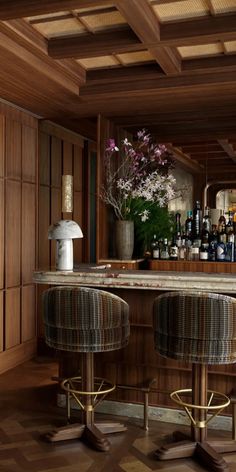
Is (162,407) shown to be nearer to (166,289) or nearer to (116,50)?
(166,289)

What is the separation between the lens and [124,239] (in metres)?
4.42

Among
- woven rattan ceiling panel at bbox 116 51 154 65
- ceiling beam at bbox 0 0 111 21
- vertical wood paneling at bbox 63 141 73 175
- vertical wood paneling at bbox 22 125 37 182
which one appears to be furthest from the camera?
vertical wood paneling at bbox 63 141 73 175

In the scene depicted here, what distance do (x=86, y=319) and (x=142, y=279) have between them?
509mm

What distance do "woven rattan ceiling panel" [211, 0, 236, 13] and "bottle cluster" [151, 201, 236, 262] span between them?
188 cm

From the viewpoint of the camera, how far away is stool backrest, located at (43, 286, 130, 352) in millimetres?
2863

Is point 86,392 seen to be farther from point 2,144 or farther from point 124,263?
point 2,144

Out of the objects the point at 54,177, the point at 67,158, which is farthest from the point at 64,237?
the point at 67,158

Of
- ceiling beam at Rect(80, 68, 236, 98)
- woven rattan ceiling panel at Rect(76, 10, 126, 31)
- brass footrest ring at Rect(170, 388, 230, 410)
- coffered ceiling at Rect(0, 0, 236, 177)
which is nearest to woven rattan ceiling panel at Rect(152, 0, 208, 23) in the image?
coffered ceiling at Rect(0, 0, 236, 177)

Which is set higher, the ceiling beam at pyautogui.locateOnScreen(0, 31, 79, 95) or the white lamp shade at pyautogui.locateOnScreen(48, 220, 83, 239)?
the ceiling beam at pyautogui.locateOnScreen(0, 31, 79, 95)

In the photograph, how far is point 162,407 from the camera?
3506mm

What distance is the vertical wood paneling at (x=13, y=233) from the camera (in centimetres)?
471

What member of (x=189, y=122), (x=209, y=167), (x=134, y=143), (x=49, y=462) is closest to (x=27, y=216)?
(x=134, y=143)

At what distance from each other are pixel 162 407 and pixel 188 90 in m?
2.54

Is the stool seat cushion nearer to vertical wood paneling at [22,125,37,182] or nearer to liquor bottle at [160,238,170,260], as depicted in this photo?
liquor bottle at [160,238,170,260]
